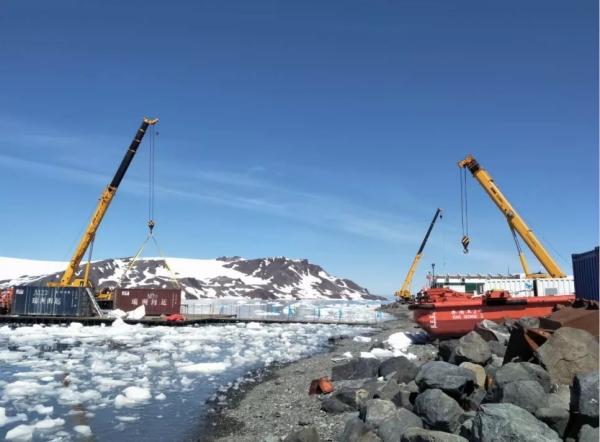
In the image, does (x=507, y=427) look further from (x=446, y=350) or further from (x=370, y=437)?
(x=446, y=350)

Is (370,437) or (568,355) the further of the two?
(568,355)

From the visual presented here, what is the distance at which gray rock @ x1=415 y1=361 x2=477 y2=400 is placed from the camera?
8.66 metres

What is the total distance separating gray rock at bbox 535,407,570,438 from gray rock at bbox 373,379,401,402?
4.08m

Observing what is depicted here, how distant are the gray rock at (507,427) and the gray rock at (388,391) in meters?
4.25

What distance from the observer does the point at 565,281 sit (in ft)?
98.4

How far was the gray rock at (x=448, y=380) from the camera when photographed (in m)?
8.66

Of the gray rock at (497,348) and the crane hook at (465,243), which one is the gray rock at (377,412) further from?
the crane hook at (465,243)

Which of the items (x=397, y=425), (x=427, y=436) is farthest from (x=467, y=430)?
(x=397, y=425)

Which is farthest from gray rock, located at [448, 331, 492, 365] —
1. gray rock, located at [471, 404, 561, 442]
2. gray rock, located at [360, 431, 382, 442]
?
gray rock, located at [471, 404, 561, 442]

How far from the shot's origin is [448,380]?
873cm

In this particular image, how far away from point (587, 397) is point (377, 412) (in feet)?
11.7

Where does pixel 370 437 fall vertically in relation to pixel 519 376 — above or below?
below

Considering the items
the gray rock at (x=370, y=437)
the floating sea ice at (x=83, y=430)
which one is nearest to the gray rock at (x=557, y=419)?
the gray rock at (x=370, y=437)

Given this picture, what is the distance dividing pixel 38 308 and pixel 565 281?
43.6 m
